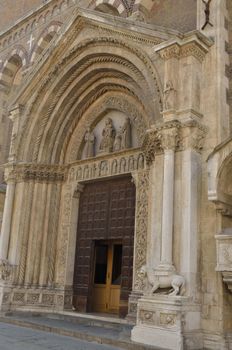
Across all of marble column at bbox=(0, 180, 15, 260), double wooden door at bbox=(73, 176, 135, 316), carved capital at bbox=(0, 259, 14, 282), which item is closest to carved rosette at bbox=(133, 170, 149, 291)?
double wooden door at bbox=(73, 176, 135, 316)

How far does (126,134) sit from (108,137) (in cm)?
63

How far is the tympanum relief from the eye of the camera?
1057 centimetres

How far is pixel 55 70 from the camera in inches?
448

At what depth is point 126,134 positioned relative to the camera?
34.6ft

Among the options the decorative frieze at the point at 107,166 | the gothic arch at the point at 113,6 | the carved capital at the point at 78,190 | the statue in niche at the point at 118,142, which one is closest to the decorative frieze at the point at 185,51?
the decorative frieze at the point at 107,166

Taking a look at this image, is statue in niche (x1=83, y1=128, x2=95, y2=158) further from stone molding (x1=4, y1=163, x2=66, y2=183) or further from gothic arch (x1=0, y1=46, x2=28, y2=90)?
gothic arch (x1=0, y1=46, x2=28, y2=90)

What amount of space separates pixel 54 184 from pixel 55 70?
3.20m

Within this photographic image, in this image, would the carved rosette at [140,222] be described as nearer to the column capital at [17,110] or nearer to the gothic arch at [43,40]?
the column capital at [17,110]

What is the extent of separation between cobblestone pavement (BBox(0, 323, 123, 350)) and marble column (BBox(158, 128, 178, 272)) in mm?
1766

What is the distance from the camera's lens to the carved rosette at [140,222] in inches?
354

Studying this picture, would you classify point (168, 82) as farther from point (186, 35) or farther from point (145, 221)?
point (145, 221)

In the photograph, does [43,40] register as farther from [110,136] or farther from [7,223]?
[7,223]

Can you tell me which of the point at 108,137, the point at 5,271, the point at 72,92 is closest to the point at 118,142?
the point at 108,137

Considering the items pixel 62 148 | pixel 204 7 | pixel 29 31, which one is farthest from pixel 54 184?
pixel 29 31
